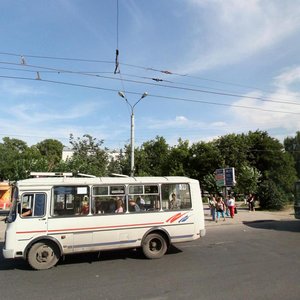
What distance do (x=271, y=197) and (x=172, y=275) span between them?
24423 millimetres

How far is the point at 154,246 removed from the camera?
11359 mm

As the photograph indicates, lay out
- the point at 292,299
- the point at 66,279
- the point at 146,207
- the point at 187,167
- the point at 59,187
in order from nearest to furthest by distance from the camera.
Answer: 1. the point at 292,299
2. the point at 66,279
3. the point at 59,187
4. the point at 146,207
5. the point at 187,167

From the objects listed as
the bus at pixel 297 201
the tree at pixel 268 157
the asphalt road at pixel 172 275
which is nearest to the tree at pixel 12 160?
the bus at pixel 297 201

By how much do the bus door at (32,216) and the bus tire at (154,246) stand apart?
3032mm

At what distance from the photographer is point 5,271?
31.8ft

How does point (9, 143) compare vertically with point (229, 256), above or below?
above

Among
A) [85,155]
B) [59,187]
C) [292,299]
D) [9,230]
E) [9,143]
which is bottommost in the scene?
[292,299]

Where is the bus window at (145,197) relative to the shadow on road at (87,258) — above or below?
above

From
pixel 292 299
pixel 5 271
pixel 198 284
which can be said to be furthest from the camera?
pixel 5 271

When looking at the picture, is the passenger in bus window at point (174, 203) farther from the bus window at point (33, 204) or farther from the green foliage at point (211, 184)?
the green foliage at point (211, 184)

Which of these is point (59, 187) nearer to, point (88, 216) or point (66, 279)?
point (88, 216)

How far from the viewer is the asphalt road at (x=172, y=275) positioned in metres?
7.36

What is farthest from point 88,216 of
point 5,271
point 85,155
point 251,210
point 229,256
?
point 85,155

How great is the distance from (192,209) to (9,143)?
287 ft
